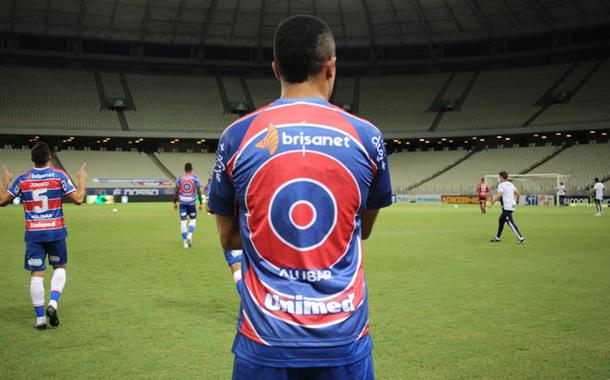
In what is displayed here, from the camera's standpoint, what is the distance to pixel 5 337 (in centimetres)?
681

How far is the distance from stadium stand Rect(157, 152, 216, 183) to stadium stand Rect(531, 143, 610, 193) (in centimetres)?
3532

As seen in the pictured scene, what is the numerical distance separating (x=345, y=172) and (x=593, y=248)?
1555 cm

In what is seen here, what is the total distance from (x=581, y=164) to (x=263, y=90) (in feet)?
119

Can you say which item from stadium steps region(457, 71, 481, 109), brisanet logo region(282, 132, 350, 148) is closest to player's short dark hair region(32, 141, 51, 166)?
brisanet logo region(282, 132, 350, 148)

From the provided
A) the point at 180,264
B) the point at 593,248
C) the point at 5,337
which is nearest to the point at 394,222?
the point at 593,248

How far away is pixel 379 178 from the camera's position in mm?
2498

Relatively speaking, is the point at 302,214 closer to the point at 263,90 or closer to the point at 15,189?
the point at 15,189

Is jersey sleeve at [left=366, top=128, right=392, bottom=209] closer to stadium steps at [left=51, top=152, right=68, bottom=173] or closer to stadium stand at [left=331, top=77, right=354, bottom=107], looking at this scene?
stadium steps at [left=51, top=152, right=68, bottom=173]

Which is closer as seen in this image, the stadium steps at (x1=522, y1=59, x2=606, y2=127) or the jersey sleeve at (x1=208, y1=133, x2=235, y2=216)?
the jersey sleeve at (x1=208, y1=133, x2=235, y2=216)

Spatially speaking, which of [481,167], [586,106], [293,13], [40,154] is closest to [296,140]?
[40,154]

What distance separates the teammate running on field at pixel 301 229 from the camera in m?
2.23

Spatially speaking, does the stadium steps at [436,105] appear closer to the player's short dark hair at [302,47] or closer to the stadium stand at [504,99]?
the stadium stand at [504,99]

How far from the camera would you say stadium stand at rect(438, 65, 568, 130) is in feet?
197

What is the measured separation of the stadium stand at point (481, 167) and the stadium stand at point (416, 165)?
5.64ft
